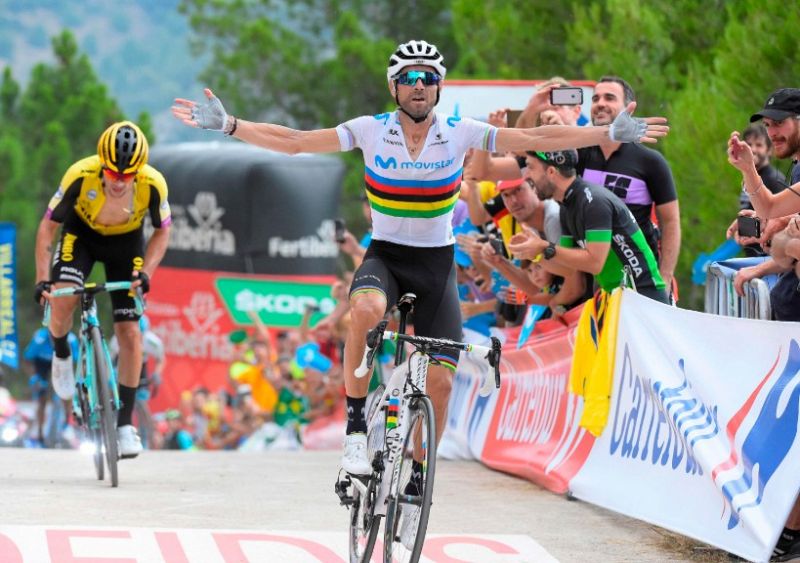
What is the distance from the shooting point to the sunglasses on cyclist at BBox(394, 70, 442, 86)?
726 cm

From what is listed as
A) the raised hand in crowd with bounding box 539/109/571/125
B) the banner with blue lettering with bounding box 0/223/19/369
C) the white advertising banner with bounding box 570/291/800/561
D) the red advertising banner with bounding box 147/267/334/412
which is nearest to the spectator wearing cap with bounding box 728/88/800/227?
the white advertising banner with bounding box 570/291/800/561

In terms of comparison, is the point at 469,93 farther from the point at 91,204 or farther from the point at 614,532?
the point at 614,532

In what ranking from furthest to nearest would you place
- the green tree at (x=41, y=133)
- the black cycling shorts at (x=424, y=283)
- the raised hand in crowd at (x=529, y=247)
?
the green tree at (x=41, y=133)
the raised hand in crowd at (x=529, y=247)
the black cycling shorts at (x=424, y=283)

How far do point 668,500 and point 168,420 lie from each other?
15.7m

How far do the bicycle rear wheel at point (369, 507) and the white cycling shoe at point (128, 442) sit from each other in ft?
11.7

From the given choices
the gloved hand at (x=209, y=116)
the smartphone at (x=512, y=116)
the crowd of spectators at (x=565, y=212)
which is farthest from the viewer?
the smartphone at (x=512, y=116)

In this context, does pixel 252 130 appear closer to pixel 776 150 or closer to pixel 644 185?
pixel 776 150

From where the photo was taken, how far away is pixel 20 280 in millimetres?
49594

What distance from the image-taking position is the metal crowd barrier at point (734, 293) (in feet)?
27.0

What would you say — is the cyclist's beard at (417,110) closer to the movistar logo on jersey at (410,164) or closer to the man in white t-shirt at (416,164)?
the man in white t-shirt at (416,164)

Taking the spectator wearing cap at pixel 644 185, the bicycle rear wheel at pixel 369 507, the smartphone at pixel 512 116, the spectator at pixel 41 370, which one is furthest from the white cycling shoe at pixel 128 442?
the spectator at pixel 41 370

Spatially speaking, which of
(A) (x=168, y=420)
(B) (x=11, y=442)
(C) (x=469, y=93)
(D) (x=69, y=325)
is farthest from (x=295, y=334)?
(D) (x=69, y=325)

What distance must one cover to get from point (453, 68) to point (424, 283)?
137ft

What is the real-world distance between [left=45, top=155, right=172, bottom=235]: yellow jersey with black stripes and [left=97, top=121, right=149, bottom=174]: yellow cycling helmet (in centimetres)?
34
